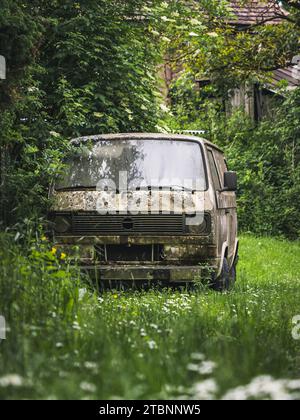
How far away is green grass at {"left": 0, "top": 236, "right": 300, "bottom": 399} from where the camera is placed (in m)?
3.95

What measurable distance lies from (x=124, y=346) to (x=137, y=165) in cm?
432

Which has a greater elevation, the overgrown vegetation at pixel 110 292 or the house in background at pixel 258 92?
the house in background at pixel 258 92

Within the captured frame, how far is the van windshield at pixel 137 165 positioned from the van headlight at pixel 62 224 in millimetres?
428

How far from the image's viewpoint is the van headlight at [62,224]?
8.49 meters

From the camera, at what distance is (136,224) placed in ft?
27.5

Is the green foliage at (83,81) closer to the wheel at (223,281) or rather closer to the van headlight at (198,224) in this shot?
the van headlight at (198,224)

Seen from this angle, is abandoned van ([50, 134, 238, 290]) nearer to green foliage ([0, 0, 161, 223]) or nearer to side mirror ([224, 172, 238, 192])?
green foliage ([0, 0, 161, 223])

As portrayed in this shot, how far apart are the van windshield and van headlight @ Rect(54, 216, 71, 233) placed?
43 cm

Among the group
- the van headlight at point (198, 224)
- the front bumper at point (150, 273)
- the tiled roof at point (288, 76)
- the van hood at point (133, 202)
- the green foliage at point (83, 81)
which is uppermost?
the tiled roof at point (288, 76)

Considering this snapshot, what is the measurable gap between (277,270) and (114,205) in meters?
5.52

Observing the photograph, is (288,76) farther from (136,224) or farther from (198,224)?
(136,224)

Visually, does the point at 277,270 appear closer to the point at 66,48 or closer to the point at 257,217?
the point at 66,48

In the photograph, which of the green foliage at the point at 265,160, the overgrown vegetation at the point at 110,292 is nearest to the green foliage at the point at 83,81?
the overgrown vegetation at the point at 110,292
